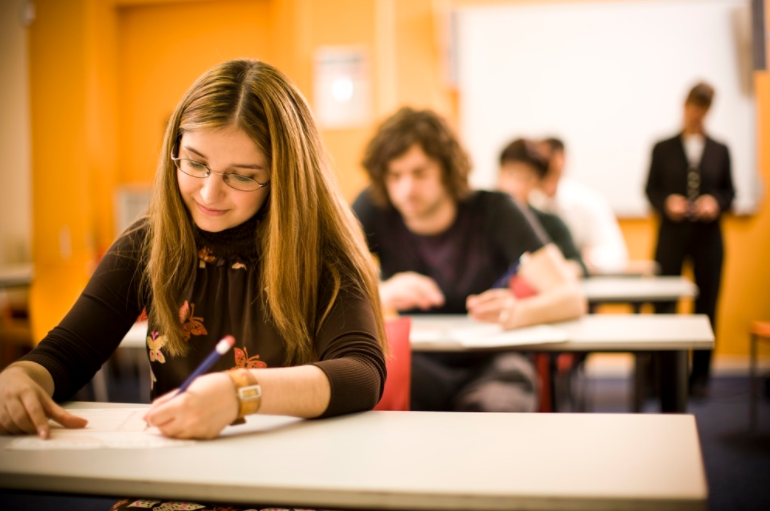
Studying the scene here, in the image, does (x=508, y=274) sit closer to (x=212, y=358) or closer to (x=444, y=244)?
(x=444, y=244)

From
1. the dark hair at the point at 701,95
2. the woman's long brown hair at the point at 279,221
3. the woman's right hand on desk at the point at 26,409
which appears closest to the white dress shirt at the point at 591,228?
the dark hair at the point at 701,95

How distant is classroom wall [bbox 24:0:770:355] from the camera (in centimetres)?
501

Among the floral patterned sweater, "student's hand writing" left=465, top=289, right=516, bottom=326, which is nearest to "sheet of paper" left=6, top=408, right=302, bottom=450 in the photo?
the floral patterned sweater

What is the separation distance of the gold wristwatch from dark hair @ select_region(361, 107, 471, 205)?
1285 millimetres

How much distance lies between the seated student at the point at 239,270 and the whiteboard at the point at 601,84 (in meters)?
3.93

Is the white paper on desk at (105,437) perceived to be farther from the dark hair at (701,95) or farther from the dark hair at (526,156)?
the dark hair at (701,95)

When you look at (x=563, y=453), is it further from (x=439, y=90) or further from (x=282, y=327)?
(x=439, y=90)

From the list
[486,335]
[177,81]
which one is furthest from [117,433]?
[177,81]

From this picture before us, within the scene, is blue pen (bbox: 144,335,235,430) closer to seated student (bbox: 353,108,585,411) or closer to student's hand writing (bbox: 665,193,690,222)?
seated student (bbox: 353,108,585,411)

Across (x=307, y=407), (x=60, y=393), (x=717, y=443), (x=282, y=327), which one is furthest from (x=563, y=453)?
(x=717, y=443)

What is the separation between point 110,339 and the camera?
1.31 m

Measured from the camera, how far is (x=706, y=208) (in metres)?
4.16

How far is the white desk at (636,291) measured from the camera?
3004 millimetres

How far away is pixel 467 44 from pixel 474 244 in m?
3.15
